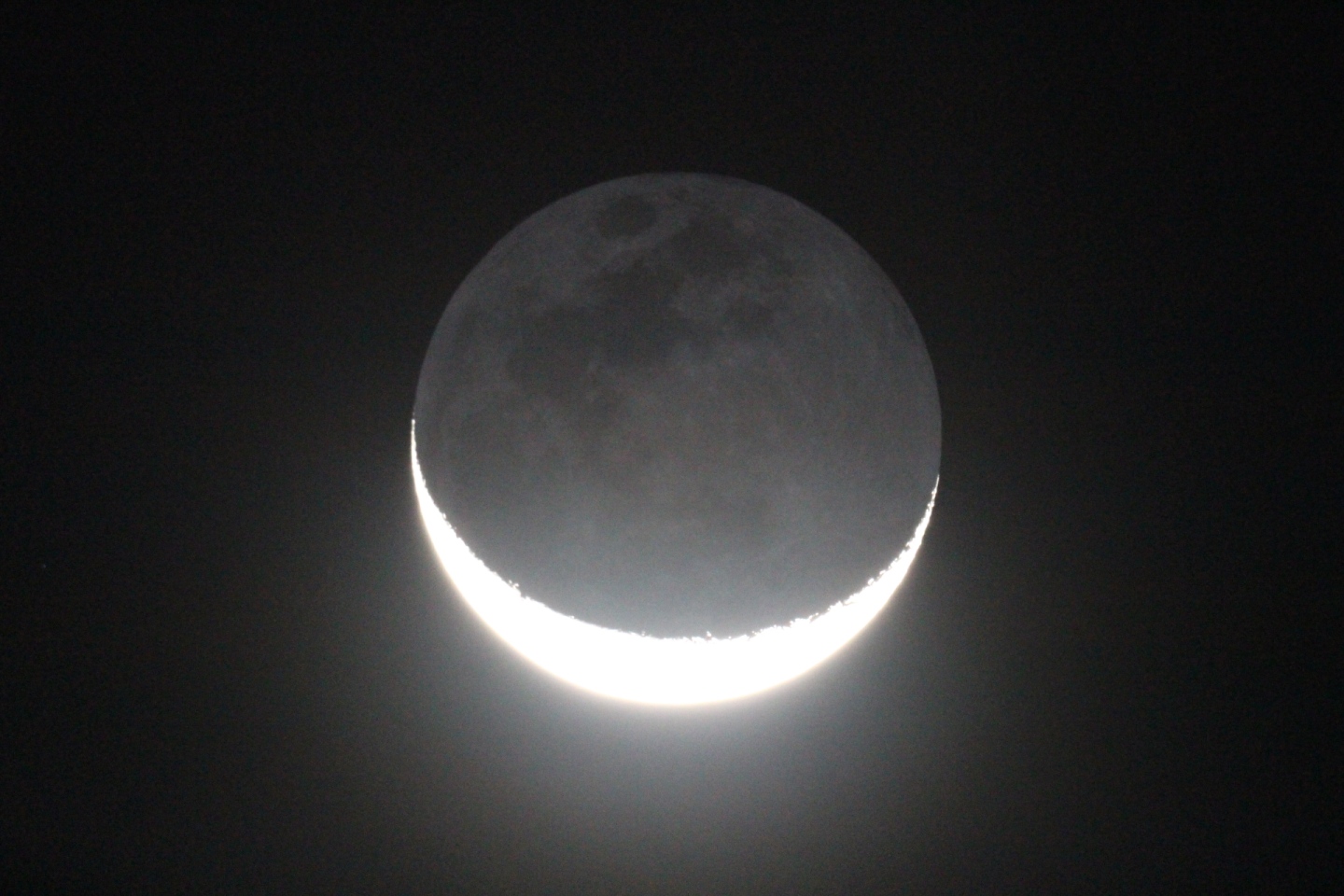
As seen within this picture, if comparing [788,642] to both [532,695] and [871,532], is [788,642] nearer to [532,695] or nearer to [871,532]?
[871,532]

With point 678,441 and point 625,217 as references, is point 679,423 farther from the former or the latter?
point 625,217

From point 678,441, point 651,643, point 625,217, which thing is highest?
point 625,217

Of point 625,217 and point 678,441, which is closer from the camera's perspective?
point 678,441

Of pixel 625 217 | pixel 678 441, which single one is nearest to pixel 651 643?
pixel 678 441

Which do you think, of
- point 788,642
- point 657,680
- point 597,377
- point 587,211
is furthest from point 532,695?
point 587,211

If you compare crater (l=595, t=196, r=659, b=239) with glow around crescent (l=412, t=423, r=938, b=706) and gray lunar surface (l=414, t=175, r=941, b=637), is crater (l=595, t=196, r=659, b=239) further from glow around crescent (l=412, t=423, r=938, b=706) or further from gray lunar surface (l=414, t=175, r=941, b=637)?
glow around crescent (l=412, t=423, r=938, b=706)

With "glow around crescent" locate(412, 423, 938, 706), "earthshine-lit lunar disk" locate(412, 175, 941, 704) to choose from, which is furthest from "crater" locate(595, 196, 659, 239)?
"glow around crescent" locate(412, 423, 938, 706)

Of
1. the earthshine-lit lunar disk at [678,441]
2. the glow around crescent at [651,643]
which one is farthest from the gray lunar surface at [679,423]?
the glow around crescent at [651,643]
